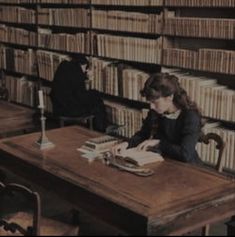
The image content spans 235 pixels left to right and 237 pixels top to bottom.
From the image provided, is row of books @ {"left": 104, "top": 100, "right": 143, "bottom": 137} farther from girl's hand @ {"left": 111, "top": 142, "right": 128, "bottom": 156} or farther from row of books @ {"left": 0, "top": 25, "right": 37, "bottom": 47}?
girl's hand @ {"left": 111, "top": 142, "right": 128, "bottom": 156}

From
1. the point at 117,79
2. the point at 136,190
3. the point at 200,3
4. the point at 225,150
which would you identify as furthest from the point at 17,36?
the point at 136,190

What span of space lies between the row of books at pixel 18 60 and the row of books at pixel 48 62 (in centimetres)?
20

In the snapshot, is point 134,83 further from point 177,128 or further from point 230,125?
point 177,128

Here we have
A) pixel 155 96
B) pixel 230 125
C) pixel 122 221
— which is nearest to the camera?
pixel 122 221

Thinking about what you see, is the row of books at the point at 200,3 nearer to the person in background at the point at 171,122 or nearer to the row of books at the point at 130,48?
the row of books at the point at 130,48

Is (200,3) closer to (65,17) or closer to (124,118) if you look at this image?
(124,118)

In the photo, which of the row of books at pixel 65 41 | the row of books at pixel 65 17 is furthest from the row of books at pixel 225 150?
the row of books at pixel 65 17

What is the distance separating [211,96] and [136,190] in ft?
7.97

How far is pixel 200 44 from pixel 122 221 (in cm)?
324

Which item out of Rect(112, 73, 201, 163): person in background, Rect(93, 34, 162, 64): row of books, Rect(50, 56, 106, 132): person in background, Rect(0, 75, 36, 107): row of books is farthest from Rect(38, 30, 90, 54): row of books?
Rect(112, 73, 201, 163): person in background

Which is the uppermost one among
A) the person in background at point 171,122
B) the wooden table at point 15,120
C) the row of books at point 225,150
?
the person in background at point 171,122

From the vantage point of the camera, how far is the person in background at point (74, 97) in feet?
19.1

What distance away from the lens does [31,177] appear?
3.19 m

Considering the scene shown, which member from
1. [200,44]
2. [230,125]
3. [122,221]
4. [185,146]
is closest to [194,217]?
[122,221]
